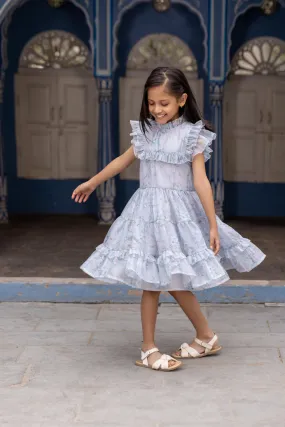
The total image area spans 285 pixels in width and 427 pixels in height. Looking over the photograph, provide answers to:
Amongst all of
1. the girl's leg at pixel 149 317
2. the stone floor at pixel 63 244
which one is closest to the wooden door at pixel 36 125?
the stone floor at pixel 63 244

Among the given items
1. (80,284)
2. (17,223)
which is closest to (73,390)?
(80,284)

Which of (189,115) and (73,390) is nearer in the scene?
(73,390)

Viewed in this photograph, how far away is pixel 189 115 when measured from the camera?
4.00 m

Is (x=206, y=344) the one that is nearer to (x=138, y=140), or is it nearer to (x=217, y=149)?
(x=138, y=140)

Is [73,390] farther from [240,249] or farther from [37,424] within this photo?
[240,249]

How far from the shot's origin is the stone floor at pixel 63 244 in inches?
236

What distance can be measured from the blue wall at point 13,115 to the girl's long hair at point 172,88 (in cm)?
536

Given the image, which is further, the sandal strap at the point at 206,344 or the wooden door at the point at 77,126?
the wooden door at the point at 77,126

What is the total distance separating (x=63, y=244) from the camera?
7.24 metres

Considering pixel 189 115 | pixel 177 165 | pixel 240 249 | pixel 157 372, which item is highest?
pixel 189 115

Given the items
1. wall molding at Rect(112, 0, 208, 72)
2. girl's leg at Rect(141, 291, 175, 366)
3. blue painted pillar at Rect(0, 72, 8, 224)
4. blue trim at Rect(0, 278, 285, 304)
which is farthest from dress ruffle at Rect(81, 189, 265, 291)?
blue painted pillar at Rect(0, 72, 8, 224)

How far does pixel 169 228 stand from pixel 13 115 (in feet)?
19.6

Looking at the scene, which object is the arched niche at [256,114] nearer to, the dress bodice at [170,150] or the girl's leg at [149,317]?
the dress bodice at [170,150]

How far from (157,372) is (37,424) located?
2.92 feet
